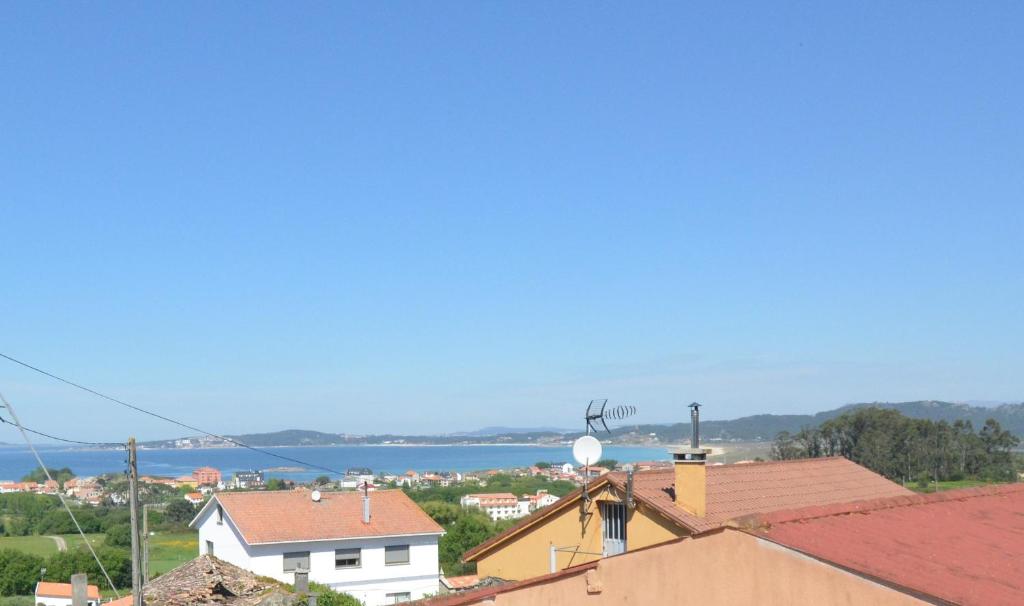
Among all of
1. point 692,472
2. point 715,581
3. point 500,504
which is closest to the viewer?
point 715,581

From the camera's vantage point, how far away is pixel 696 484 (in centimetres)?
1691

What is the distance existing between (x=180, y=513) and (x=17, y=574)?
31.0m

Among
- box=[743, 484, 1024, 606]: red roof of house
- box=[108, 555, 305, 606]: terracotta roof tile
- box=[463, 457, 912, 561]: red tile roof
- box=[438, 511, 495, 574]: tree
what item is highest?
box=[743, 484, 1024, 606]: red roof of house

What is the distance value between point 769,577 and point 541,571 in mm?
11235

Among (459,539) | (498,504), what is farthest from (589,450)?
(498,504)

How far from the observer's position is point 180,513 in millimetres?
88312

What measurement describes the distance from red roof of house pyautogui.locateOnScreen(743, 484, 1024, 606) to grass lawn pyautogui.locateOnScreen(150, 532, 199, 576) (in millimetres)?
50143

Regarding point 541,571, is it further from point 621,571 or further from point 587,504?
point 621,571

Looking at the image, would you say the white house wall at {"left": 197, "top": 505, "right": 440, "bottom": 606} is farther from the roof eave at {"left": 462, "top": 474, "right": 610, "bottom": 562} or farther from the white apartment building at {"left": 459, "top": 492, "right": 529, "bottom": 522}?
the white apartment building at {"left": 459, "top": 492, "right": 529, "bottom": 522}

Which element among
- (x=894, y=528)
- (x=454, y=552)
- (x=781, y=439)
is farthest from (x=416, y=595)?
(x=781, y=439)

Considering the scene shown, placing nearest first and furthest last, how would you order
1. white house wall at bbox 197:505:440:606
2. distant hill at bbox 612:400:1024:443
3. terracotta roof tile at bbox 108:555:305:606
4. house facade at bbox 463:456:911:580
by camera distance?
1. house facade at bbox 463:456:911:580
2. terracotta roof tile at bbox 108:555:305:606
3. white house wall at bbox 197:505:440:606
4. distant hill at bbox 612:400:1024:443

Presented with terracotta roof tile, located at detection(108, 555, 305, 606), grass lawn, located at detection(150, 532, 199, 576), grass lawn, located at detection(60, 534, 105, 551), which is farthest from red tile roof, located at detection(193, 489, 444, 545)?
grass lawn, located at detection(60, 534, 105, 551)

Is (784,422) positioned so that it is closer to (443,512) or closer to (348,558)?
(443,512)

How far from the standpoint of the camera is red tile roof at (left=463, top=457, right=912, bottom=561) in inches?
706
